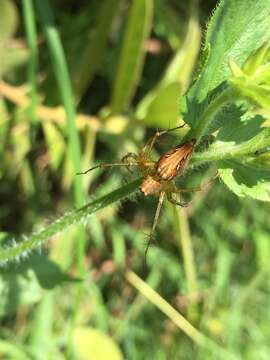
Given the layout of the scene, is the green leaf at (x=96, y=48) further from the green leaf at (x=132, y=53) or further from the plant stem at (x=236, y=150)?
the plant stem at (x=236, y=150)

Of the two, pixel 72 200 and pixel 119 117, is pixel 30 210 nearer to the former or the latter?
pixel 72 200

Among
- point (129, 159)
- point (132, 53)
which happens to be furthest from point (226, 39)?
point (132, 53)

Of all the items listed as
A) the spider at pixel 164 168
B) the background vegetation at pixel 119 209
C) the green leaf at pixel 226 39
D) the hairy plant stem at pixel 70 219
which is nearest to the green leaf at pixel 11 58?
the background vegetation at pixel 119 209

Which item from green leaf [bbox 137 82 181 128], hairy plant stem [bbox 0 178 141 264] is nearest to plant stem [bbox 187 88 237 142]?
hairy plant stem [bbox 0 178 141 264]

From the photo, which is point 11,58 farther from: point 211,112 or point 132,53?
point 211,112

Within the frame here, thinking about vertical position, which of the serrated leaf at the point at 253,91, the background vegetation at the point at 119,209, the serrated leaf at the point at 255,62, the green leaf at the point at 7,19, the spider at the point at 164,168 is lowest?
the background vegetation at the point at 119,209

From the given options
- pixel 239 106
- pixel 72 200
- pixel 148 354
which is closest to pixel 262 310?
pixel 148 354

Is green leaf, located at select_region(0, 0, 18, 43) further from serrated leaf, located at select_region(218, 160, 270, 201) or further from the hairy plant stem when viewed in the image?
serrated leaf, located at select_region(218, 160, 270, 201)
